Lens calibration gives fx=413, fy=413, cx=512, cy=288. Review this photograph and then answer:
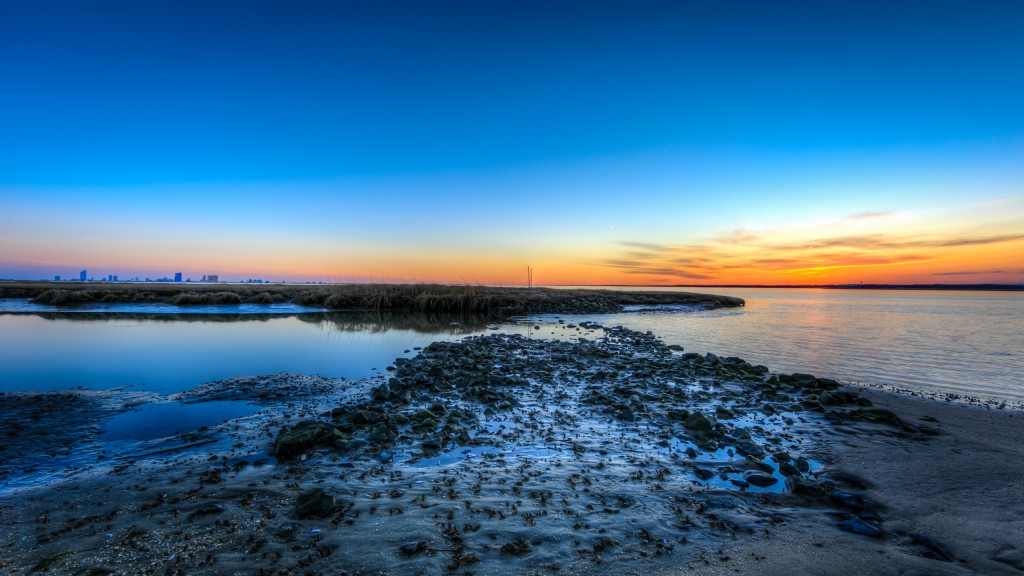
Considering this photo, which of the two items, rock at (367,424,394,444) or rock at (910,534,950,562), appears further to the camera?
rock at (367,424,394,444)

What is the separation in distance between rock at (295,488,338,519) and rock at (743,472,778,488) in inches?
203

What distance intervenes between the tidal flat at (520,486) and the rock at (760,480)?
0.02m

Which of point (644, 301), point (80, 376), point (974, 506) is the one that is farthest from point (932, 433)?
Result: point (644, 301)

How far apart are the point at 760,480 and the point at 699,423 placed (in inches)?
80.3

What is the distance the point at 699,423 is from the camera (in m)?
7.44

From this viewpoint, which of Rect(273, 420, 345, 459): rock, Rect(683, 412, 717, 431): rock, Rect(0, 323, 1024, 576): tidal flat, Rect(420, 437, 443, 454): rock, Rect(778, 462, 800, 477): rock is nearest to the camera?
Rect(0, 323, 1024, 576): tidal flat

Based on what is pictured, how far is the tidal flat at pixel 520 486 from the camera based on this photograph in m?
3.70

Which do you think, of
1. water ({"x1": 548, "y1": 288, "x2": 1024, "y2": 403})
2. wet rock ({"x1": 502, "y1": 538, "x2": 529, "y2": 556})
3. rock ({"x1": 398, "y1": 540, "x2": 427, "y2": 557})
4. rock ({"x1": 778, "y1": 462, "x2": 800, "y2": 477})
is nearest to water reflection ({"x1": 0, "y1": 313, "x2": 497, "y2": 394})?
rock ({"x1": 398, "y1": 540, "x2": 427, "y2": 557})

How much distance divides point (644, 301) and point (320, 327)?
41.7 m

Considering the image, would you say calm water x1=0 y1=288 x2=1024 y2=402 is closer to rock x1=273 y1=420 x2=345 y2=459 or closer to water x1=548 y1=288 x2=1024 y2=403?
water x1=548 y1=288 x2=1024 y2=403

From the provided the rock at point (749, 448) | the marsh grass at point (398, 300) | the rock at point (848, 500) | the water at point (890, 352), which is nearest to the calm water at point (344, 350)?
the water at point (890, 352)

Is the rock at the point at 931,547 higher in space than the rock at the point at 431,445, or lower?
higher

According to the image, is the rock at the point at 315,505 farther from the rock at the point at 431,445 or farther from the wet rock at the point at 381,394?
the wet rock at the point at 381,394

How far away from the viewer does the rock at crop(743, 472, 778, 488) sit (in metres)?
5.33
